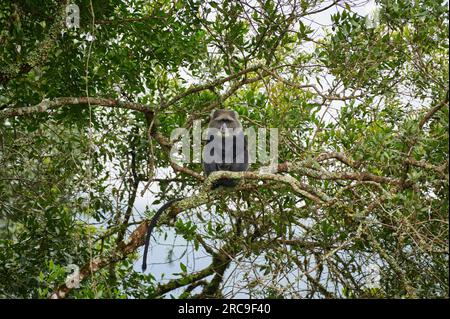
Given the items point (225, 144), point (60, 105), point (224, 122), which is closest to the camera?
point (60, 105)

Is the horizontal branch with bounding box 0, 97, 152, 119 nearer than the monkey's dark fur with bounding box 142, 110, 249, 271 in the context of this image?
Yes

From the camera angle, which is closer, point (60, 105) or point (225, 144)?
point (60, 105)

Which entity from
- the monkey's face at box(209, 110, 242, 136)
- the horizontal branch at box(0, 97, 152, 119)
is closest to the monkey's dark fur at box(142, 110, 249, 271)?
the monkey's face at box(209, 110, 242, 136)

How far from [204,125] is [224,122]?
9.8 inches

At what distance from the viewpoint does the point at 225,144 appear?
20.4ft

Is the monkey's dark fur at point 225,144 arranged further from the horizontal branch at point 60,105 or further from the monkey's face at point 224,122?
the horizontal branch at point 60,105

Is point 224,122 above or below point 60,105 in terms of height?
above

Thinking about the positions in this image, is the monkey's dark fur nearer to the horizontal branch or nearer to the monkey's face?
the monkey's face

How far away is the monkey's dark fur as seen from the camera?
584cm

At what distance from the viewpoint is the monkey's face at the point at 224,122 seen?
580 centimetres

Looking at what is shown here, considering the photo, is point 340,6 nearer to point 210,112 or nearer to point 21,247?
point 210,112

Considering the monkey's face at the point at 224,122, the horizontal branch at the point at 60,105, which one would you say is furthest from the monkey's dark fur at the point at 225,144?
the horizontal branch at the point at 60,105

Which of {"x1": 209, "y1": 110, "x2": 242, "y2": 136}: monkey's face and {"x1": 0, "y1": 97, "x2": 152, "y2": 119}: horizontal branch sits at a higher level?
{"x1": 209, "y1": 110, "x2": 242, "y2": 136}: monkey's face

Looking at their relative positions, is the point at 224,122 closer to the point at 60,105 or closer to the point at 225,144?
the point at 225,144
